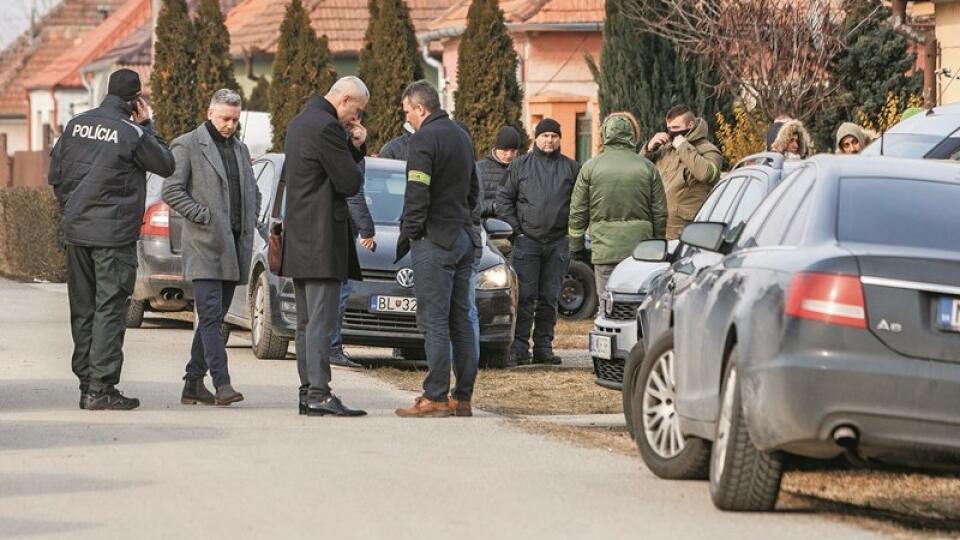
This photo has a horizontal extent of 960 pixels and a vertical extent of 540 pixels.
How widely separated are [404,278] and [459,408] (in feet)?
12.9

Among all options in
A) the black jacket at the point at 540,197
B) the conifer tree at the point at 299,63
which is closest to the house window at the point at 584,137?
the conifer tree at the point at 299,63

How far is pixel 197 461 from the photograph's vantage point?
11148mm

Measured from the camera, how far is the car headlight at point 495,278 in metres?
18.1

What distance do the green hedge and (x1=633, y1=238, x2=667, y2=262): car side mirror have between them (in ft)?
70.0

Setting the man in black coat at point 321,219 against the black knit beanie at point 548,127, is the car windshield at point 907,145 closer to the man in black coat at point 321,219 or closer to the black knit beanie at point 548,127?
the black knit beanie at point 548,127

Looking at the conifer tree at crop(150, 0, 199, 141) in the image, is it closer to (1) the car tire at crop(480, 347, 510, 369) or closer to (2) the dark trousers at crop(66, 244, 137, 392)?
(1) the car tire at crop(480, 347, 510, 369)

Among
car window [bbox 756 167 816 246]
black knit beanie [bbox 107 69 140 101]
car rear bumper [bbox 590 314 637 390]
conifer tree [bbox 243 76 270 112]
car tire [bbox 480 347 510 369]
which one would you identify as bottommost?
car tire [bbox 480 347 510 369]

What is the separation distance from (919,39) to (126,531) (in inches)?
816

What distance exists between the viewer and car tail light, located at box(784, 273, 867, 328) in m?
8.84

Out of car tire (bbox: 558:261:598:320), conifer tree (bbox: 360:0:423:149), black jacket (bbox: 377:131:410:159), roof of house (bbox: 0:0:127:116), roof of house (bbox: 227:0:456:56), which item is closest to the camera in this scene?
black jacket (bbox: 377:131:410:159)

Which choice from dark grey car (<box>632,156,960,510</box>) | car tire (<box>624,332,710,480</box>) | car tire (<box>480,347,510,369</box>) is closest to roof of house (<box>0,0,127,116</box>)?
car tire (<box>480,347,510,369</box>)

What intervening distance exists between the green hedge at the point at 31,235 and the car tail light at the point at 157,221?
11286mm

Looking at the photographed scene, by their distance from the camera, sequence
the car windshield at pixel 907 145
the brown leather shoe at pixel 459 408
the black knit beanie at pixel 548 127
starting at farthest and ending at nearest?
the black knit beanie at pixel 548 127 → the car windshield at pixel 907 145 → the brown leather shoe at pixel 459 408

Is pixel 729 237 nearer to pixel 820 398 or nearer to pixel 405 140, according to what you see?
pixel 820 398
